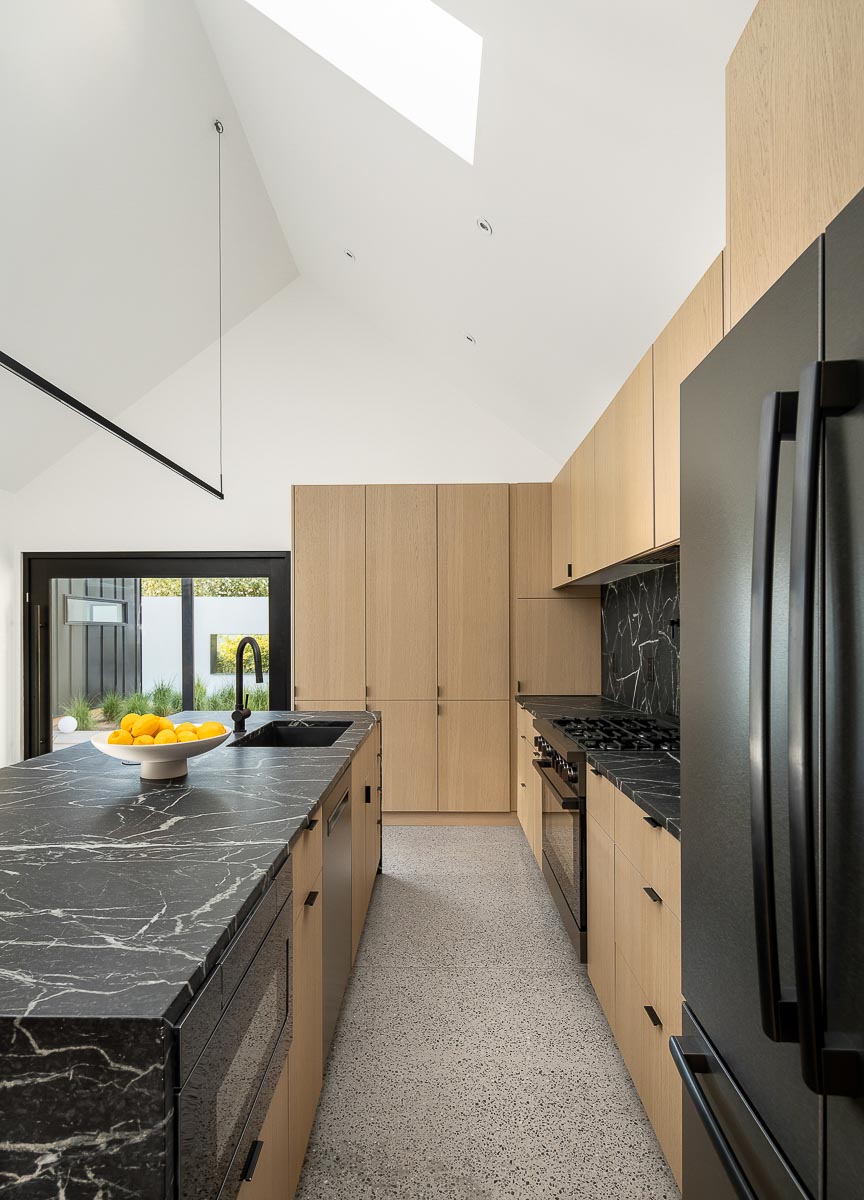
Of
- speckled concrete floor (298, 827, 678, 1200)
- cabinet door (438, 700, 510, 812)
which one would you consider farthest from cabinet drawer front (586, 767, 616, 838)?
cabinet door (438, 700, 510, 812)

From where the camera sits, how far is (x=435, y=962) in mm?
2691

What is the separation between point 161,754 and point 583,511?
232cm

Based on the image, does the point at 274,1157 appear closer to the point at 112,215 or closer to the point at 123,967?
the point at 123,967

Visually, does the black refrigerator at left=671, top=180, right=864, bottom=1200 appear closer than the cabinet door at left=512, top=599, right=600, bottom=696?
Yes

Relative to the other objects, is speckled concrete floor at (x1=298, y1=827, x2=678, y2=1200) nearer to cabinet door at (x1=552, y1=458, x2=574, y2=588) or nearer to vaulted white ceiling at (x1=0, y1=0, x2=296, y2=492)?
cabinet door at (x1=552, y1=458, x2=574, y2=588)

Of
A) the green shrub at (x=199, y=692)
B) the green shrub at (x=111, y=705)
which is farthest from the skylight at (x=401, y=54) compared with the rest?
the green shrub at (x=111, y=705)

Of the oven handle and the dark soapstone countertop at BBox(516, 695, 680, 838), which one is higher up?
the dark soapstone countertop at BBox(516, 695, 680, 838)

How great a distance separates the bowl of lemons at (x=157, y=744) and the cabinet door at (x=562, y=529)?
2374 millimetres

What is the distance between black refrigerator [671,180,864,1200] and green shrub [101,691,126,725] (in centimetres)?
506

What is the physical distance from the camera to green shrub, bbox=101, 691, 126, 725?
520cm

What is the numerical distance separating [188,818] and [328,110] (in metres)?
2.81

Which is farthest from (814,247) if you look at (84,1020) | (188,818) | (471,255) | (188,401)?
(188,401)

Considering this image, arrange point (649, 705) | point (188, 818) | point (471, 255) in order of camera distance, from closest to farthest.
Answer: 1. point (188, 818)
2. point (471, 255)
3. point (649, 705)

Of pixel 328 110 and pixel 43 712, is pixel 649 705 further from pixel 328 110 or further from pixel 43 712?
pixel 43 712
